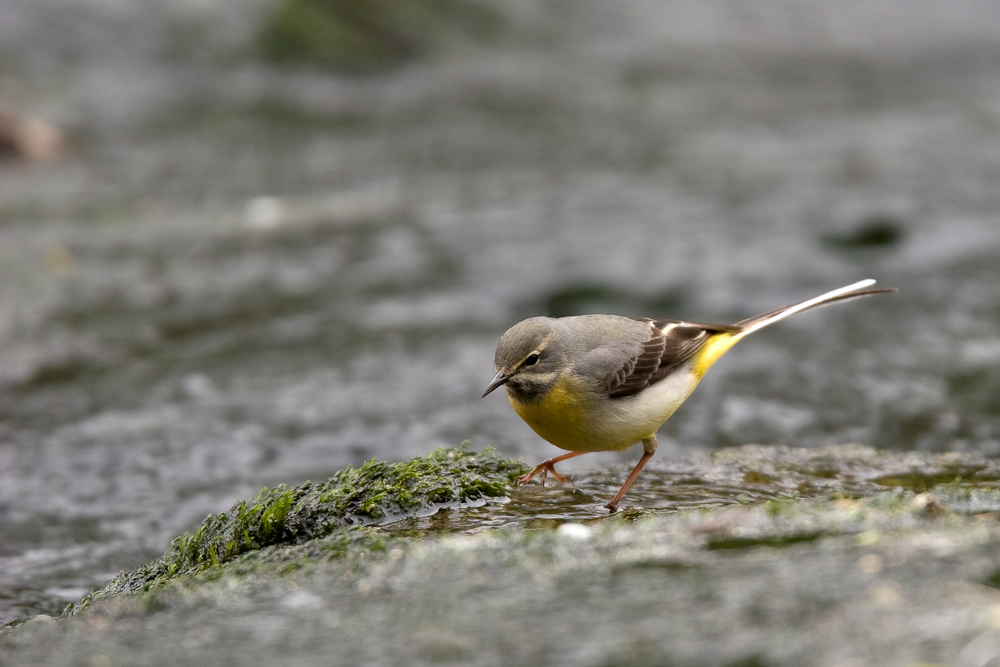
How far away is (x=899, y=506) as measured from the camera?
179 inches

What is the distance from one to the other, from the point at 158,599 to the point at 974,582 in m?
3.22

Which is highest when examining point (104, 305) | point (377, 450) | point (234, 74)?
point (234, 74)

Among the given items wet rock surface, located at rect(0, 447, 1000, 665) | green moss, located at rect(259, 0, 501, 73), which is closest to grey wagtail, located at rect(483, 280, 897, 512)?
wet rock surface, located at rect(0, 447, 1000, 665)

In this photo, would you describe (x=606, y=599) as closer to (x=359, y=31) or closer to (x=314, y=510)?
(x=314, y=510)

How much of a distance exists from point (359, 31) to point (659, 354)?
15.4 m

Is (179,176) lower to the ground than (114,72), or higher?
lower

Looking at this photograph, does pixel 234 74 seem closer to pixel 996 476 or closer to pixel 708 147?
pixel 708 147

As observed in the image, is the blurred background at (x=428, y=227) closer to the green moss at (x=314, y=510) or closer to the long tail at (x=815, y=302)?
the green moss at (x=314, y=510)

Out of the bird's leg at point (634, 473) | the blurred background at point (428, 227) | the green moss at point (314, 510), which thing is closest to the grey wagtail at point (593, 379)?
the bird's leg at point (634, 473)

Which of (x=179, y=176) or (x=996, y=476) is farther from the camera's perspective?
(x=179, y=176)

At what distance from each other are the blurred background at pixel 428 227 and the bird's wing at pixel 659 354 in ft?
3.41

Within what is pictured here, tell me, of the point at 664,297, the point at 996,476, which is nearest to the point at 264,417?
the point at 664,297

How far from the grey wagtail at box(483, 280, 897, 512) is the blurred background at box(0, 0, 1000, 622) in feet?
3.24

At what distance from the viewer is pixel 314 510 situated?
5.58m
